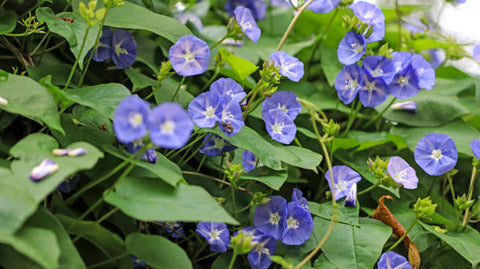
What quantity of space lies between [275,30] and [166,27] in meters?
0.67

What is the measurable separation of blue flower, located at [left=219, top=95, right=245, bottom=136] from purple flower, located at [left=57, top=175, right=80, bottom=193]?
0.89ft

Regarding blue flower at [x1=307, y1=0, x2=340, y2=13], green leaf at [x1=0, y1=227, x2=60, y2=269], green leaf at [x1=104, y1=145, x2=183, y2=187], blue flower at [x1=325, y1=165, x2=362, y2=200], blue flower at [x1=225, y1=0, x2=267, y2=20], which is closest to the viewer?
green leaf at [x1=0, y1=227, x2=60, y2=269]

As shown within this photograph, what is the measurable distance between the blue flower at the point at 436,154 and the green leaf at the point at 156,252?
0.62 metres

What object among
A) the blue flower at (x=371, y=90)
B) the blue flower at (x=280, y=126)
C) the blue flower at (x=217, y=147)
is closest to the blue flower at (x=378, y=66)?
the blue flower at (x=371, y=90)

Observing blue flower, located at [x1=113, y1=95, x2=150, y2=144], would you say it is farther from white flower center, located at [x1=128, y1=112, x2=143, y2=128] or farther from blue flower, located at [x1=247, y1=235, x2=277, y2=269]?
blue flower, located at [x1=247, y1=235, x2=277, y2=269]

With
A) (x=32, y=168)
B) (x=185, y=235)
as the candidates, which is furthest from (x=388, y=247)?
(x=32, y=168)

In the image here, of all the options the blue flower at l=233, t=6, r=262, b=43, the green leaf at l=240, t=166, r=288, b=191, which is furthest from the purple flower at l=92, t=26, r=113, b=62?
the green leaf at l=240, t=166, r=288, b=191

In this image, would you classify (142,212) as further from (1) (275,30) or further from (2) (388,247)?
(1) (275,30)

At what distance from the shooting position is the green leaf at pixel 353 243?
972 mm

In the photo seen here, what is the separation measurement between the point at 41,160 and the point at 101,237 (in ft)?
0.49

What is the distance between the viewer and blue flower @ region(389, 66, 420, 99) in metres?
1.21

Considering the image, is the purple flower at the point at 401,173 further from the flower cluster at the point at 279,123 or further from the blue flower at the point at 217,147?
the blue flower at the point at 217,147

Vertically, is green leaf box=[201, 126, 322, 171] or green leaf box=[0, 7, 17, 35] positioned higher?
green leaf box=[0, 7, 17, 35]

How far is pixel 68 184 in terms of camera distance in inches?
34.1
